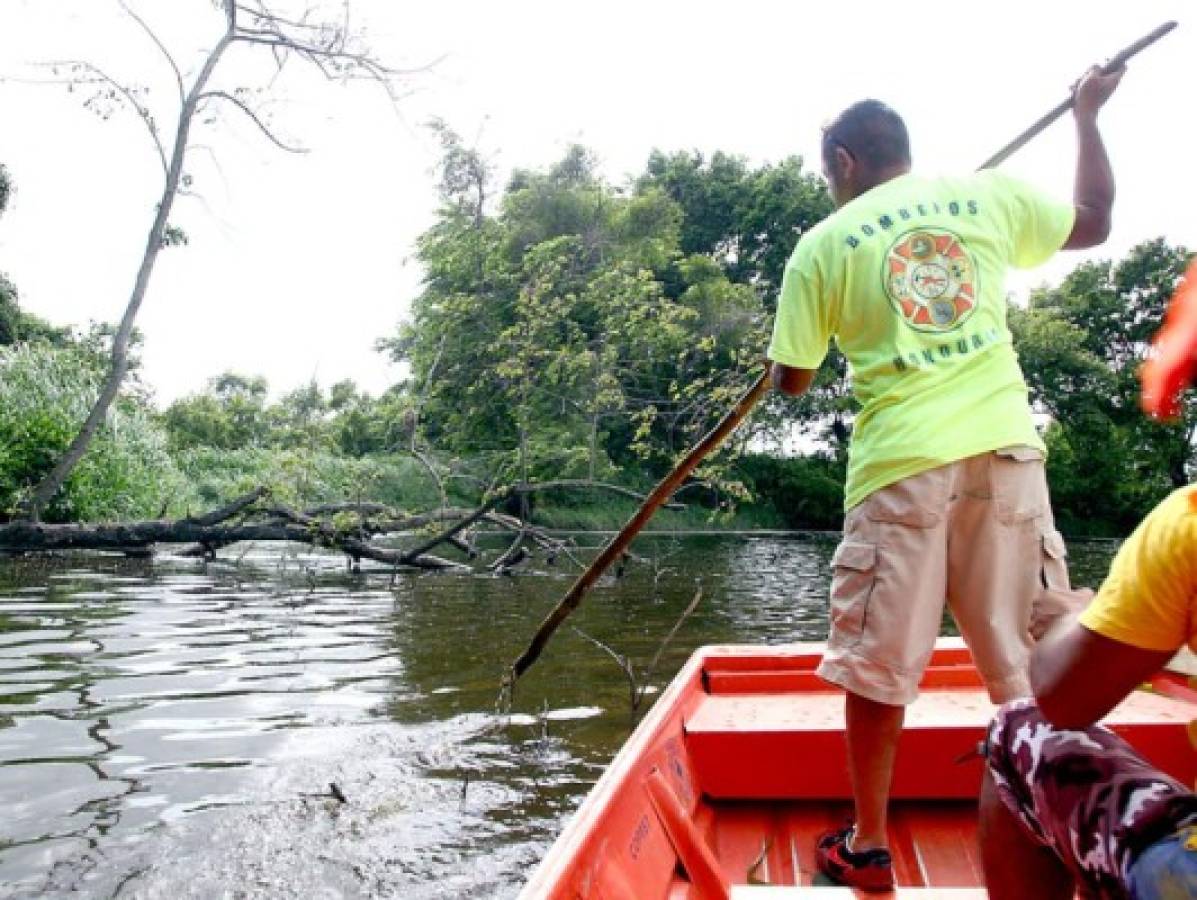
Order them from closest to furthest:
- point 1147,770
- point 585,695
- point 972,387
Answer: point 1147,770, point 972,387, point 585,695

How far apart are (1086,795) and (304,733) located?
3.87 meters

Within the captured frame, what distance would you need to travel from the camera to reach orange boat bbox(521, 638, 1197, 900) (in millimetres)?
2307

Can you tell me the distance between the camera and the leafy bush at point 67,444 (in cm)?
1367

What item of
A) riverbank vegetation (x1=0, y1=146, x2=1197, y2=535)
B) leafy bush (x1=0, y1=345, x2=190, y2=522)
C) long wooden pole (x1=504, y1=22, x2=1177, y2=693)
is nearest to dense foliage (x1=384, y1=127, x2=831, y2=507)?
riverbank vegetation (x1=0, y1=146, x2=1197, y2=535)

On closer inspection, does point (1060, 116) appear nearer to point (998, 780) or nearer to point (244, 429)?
point (998, 780)

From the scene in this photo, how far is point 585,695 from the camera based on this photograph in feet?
17.4

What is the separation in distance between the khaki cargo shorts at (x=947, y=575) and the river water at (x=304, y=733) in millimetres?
1457

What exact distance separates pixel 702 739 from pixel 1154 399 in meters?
2.08

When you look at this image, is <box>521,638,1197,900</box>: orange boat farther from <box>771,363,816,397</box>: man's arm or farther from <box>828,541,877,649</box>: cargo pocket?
<box>771,363,816,397</box>: man's arm

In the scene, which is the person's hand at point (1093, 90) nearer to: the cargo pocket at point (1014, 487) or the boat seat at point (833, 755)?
the cargo pocket at point (1014, 487)

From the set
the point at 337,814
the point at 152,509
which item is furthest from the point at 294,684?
the point at 152,509

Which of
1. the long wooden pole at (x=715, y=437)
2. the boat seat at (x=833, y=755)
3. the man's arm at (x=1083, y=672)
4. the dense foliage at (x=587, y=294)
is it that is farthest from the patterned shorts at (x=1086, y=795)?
the dense foliage at (x=587, y=294)

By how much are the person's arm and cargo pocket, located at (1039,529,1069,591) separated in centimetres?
72

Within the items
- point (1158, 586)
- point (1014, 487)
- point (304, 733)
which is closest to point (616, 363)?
point (304, 733)
